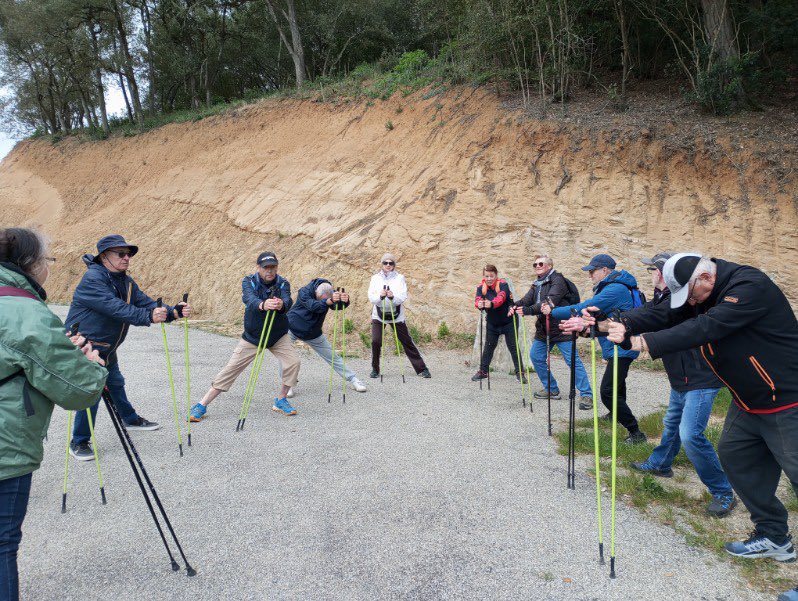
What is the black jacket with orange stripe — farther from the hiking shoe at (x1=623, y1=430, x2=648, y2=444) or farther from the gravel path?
the hiking shoe at (x1=623, y1=430, x2=648, y2=444)

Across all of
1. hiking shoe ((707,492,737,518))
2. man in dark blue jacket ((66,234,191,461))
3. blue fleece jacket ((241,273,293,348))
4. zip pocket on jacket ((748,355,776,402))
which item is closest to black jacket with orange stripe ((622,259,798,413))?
zip pocket on jacket ((748,355,776,402))

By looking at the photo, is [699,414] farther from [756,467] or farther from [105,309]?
[105,309]

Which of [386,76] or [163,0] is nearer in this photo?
[386,76]

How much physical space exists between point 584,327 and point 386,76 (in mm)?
18419

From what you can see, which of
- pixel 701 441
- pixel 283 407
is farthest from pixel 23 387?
pixel 701 441

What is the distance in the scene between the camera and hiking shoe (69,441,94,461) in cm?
598

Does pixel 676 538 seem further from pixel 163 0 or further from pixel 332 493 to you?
pixel 163 0

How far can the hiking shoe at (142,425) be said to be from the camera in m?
7.02

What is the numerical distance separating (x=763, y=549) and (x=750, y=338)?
5.41 ft

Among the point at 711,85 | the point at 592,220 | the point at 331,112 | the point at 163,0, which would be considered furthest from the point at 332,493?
the point at 163,0

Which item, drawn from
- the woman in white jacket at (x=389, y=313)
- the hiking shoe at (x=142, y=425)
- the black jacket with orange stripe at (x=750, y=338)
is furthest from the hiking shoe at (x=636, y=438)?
the hiking shoe at (x=142, y=425)

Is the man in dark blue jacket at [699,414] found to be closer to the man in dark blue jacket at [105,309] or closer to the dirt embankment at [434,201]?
the man in dark blue jacket at [105,309]

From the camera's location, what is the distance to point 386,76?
2041cm

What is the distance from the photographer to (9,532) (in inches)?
117
